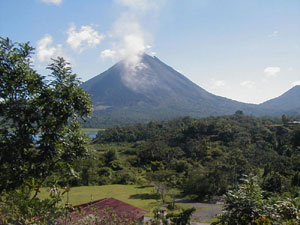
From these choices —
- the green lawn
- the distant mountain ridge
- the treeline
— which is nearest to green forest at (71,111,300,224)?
the treeline

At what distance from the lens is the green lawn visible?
66.1 ft

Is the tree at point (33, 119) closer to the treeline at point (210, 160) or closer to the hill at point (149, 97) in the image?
the treeline at point (210, 160)

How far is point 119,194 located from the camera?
23.4m

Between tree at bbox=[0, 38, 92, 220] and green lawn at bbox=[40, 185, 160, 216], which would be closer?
tree at bbox=[0, 38, 92, 220]

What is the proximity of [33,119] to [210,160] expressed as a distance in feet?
89.9

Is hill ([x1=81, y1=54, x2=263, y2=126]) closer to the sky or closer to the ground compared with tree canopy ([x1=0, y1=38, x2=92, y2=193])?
closer to the sky

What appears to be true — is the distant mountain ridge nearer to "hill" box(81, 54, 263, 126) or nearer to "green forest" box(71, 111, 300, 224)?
"hill" box(81, 54, 263, 126)

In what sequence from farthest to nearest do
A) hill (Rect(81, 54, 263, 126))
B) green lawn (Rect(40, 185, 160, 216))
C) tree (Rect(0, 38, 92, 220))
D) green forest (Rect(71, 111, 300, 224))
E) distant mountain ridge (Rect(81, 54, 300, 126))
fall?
distant mountain ridge (Rect(81, 54, 300, 126)) < hill (Rect(81, 54, 263, 126)) < green forest (Rect(71, 111, 300, 224)) < green lawn (Rect(40, 185, 160, 216)) < tree (Rect(0, 38, 92, 220))

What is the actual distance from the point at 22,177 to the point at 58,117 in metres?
0.74

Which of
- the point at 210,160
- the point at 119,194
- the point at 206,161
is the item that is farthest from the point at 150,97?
the point at 119,194

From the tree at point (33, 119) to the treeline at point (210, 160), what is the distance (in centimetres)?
1727

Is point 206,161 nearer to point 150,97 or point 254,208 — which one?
point 254,208

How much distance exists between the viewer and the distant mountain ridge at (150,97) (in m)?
→ 101

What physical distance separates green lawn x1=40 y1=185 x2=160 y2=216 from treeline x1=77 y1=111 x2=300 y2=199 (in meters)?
1.58
